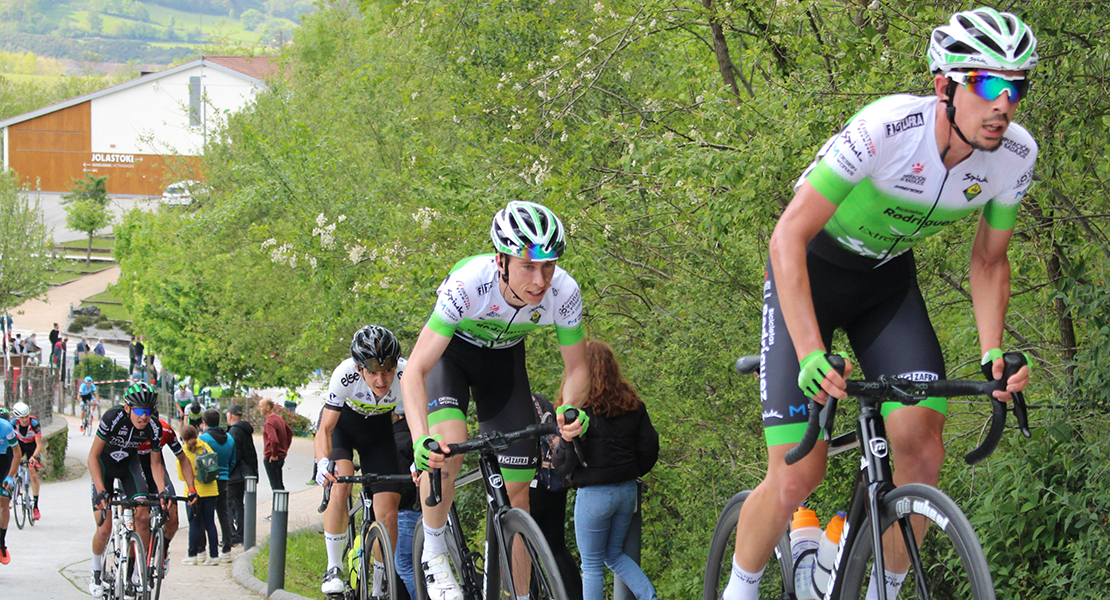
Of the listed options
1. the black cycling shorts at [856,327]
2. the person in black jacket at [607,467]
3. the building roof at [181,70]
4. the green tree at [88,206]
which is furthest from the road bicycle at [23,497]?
the building roof at [181,70]

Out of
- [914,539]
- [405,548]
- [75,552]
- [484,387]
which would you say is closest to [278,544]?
[405,548]

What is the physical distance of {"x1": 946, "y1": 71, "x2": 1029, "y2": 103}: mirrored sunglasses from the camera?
11.1ft

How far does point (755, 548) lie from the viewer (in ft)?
13.1

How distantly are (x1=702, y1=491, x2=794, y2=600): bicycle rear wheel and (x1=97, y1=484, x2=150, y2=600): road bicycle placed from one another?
6303 millimetres

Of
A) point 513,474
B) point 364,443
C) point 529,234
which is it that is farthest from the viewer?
point 364,443

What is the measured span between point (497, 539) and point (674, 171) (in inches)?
145

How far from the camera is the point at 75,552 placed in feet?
50.4

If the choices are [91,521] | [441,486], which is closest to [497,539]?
[441,486]

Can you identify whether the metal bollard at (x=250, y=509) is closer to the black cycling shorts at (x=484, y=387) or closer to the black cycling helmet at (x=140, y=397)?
the black cycling helmet at (x=140, y=397)

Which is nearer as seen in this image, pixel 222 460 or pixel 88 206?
pixel 222 460

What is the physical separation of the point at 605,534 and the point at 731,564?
251 centimetres

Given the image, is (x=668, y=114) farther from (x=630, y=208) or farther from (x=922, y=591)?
(x=922, y=591)

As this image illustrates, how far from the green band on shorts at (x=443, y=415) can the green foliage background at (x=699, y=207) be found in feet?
8.59

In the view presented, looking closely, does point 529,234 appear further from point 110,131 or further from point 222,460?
point 110,131
